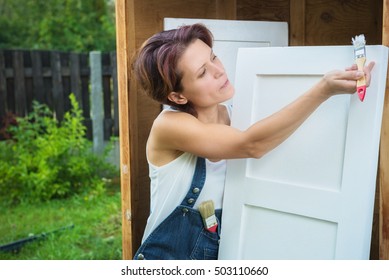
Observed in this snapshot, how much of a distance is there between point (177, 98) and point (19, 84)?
469cm

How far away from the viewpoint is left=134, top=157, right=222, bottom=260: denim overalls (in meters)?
2.17

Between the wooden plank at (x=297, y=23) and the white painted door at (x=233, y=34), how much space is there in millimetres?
164

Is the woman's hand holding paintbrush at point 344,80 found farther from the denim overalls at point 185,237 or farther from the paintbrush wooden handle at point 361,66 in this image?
the denim overalls at point 185,237

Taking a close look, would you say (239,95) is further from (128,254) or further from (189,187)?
(128,254)

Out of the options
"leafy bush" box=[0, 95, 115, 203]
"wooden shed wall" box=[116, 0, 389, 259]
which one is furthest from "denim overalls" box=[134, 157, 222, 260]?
"leafy bush" box=[0, 95, 115, 203]

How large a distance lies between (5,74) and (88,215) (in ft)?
8.01

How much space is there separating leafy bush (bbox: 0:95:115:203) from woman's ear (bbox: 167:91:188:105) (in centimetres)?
316

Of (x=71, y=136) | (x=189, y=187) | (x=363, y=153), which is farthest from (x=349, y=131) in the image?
(x=71, y=136)

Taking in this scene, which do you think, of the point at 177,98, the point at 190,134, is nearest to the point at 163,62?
the point at 177,98

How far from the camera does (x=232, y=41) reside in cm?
262

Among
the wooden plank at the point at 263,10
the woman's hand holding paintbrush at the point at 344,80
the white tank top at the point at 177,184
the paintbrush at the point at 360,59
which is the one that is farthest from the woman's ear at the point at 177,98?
the wooden plank at the point at 263,10

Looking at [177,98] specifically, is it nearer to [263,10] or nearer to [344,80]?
[344,80]

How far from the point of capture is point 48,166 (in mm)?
5191

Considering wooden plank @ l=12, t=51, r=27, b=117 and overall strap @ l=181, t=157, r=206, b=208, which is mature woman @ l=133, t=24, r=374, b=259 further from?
wooden plank @ l=12, t=51, r=27, b=117
